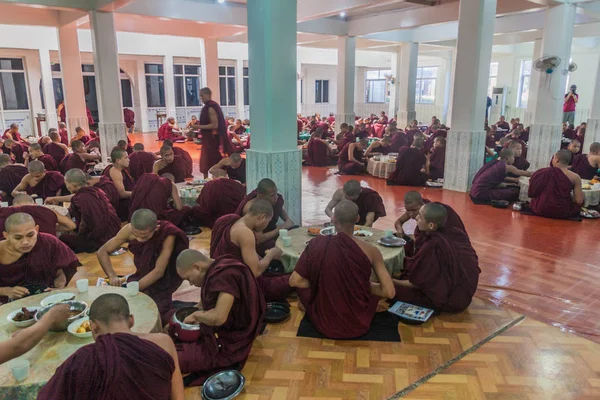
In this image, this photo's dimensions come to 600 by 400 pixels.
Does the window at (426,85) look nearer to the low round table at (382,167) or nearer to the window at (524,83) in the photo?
the window at (524,83)

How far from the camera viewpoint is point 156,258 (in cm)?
389

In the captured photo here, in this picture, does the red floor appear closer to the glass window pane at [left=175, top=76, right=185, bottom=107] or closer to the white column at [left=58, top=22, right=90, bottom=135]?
the white column at [left=58, top=22, right=90, bottom=135]

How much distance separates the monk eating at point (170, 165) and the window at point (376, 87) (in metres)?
19.7

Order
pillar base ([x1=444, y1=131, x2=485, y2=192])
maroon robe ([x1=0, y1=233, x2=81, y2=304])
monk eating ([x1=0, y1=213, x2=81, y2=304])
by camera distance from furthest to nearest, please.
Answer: pillar base ([x1=444, y1=131, x2=485, y2=192]), maroon robe ([x1=0, y1=233, x2=81, y2=304]), monk eating ([x1=0, y1=213, x2=81, y2=304])

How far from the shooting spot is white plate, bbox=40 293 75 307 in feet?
9.50

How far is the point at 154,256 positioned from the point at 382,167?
7.20 meters

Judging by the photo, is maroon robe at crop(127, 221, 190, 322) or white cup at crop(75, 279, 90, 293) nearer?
white cup at crop(75, 279, 90, 293)

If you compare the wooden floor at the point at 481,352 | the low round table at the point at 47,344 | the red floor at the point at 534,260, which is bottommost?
the wooden floor at the point at 481,352

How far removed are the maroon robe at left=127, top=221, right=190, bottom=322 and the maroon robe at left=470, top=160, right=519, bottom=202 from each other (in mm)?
5727

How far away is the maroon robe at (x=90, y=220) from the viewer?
5.41 meters

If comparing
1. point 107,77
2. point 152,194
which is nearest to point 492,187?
point 152,194

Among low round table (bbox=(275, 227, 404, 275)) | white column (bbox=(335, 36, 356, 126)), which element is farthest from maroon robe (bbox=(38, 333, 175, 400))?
white column (bbox=(335, 36, 356, 126))

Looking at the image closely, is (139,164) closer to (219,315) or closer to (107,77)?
(107,77)

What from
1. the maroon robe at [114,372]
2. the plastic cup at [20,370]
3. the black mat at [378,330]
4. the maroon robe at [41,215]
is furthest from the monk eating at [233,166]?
the maroon robe at [114,372]
